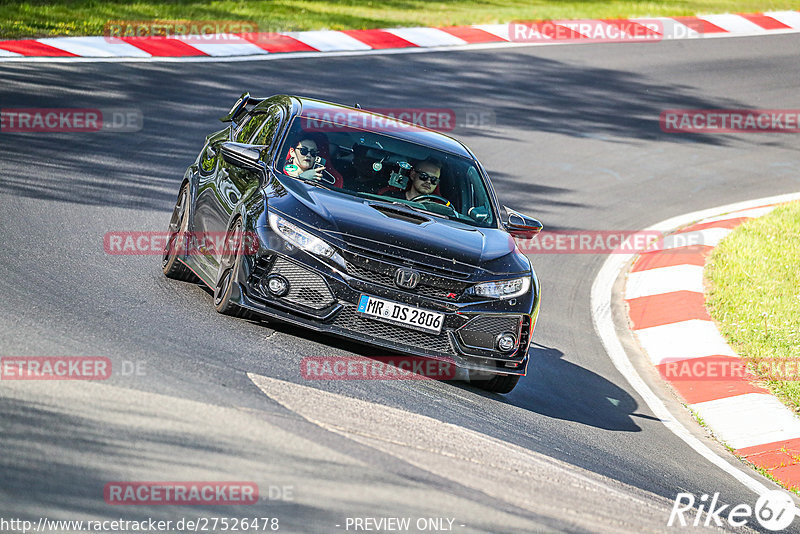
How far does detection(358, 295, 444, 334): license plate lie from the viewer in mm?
7254

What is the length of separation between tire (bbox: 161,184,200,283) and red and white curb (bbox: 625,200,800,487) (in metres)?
4.37

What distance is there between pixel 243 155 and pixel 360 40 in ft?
38.6

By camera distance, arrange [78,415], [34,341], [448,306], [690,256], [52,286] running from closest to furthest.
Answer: [78,415] < [34,341] < [448,306] < [52,286] < [690,256]

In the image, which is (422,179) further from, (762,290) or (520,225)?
(762,290)

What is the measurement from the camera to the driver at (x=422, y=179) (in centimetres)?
844

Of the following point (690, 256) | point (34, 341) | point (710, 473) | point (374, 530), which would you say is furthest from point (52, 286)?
point (690, 256)

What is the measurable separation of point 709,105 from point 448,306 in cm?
1328

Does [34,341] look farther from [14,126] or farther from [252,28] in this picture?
[252,28]

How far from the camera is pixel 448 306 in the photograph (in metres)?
7.40

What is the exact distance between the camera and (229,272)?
7664 mm

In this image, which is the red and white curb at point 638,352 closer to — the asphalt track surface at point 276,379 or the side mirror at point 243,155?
the asphalt track surface at point 276,379

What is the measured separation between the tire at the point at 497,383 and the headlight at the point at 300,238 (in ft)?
5.08
